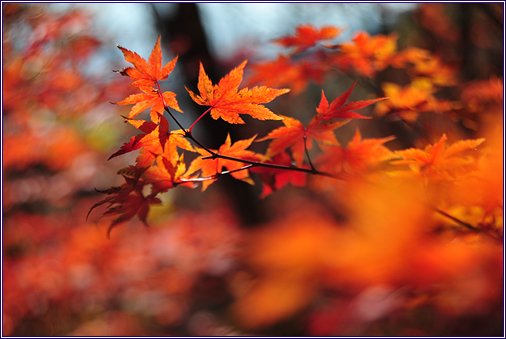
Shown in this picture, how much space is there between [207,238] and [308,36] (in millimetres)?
3417

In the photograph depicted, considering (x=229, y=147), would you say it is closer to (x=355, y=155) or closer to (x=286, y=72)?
(x=355, y=155)

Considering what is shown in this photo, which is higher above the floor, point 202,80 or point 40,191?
point 40,191

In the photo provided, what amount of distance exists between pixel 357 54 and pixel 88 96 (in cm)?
→ 254

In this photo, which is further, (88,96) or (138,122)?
(88,96)

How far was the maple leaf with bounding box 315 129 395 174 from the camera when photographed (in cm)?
98

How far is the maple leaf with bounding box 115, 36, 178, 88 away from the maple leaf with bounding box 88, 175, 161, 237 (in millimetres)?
271

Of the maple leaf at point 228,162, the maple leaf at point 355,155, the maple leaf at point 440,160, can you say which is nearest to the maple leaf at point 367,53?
the maple leaf at point 355,155

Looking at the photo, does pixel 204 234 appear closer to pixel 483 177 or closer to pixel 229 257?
pixel 229 257

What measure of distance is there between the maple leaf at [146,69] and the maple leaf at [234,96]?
102mm

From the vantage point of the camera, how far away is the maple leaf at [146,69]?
28.3 inches

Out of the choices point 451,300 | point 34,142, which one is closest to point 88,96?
point 34,142

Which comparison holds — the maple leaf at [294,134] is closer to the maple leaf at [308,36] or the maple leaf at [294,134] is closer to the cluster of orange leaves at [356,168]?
the cluster of orange leaves at [356,168]

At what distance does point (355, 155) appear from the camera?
1.04 meters

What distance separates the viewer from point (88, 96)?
2787 millimetres
